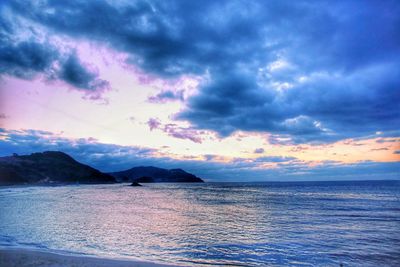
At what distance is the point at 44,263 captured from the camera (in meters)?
14.7

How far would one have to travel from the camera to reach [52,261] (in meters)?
15.1

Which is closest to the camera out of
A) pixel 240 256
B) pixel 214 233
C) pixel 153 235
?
pixel 240 256

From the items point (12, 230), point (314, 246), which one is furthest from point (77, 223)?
point (314, 246)

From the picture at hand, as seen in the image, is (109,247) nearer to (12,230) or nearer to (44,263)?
(44,263)

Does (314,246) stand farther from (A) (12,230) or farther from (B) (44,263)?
(A) (12,230)

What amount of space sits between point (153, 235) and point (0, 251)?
11.9 metres

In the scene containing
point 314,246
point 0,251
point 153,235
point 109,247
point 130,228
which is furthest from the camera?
point 130,228

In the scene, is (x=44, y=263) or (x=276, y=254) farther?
(x=276, y=254)

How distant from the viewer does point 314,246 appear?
22000 mm

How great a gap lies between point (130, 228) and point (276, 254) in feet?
53.2

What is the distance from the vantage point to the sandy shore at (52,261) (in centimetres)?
1446

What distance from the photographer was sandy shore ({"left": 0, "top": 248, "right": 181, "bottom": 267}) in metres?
14.5

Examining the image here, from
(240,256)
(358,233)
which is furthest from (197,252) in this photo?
(358,233)

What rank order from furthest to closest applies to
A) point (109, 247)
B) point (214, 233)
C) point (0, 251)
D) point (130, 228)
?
point (130, 228) → point (214, 233) → point (109, 247) → point (0, 251)
